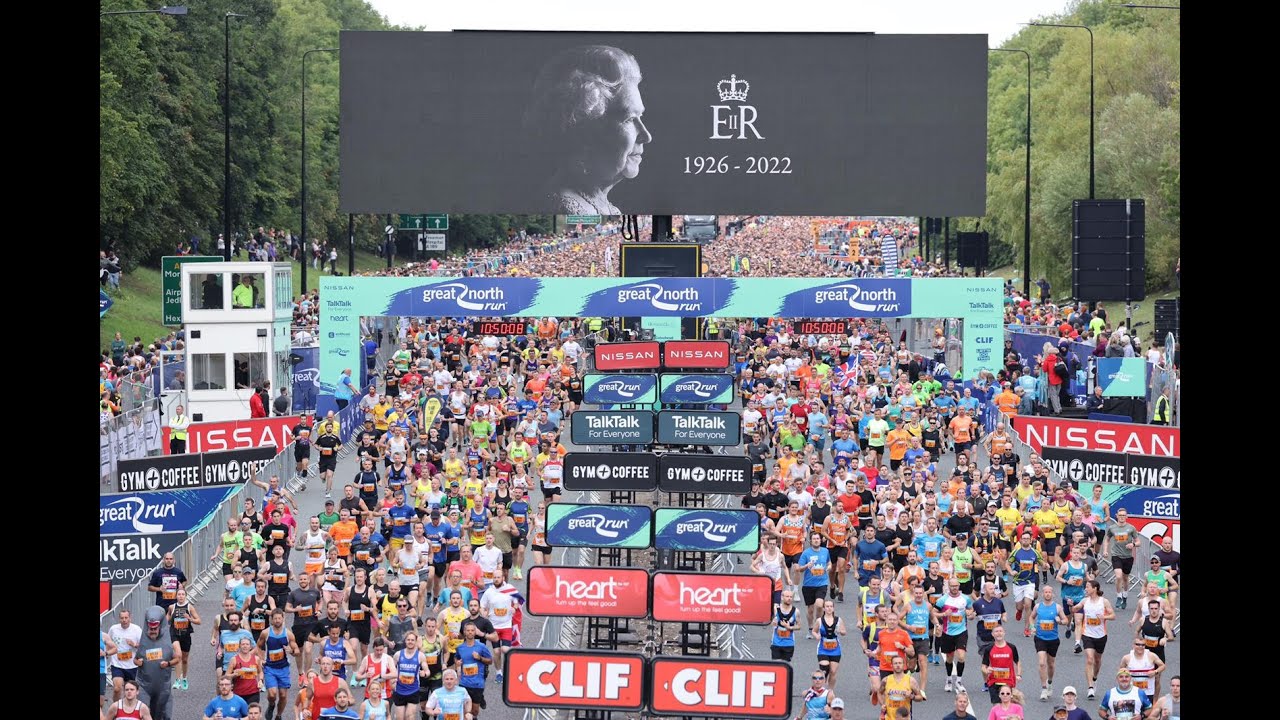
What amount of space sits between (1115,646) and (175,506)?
10.9m

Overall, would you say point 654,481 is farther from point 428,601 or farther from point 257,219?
point 257,219

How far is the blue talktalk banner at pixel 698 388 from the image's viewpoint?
942 inches

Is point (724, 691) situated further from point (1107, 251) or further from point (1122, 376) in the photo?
point (1107, 251)

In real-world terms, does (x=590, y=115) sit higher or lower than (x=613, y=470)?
higher

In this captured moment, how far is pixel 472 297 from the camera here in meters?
37.2

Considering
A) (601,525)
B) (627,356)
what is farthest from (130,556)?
(627,356)

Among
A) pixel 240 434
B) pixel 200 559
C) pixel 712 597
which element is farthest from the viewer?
pixel 240 434

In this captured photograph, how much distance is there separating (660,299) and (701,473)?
1835cm

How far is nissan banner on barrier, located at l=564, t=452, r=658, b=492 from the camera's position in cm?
1908

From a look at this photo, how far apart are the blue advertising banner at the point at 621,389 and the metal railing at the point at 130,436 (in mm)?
8389

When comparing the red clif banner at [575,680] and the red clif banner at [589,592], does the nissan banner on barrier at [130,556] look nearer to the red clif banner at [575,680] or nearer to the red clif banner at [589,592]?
the red clif banner at [589,592]

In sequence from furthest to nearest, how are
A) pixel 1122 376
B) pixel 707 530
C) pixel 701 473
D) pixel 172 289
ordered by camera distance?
pixel 172 289 < pixel 1122 376 < pixel 701 473 < pixel 707 530

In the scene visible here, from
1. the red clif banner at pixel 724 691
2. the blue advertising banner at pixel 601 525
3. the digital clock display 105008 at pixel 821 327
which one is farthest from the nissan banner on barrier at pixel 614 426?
the digital clock display 105008 at pixel 821 327

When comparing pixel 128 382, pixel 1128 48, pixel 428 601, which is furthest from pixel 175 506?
pixel 1128 48
